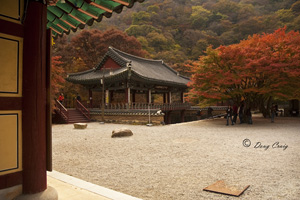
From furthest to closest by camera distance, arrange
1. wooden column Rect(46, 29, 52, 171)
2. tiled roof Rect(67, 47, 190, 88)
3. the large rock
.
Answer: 1. tiled roof Rect(67, 47, 190, 88)
2. the large rock
3. wooden column Rect(46, 29, 52, 171)

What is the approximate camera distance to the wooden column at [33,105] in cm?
305

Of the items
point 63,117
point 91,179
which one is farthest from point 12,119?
point 63,117

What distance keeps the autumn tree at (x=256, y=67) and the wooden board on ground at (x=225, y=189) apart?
10.5 meters

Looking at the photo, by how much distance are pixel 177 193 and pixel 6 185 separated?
2.62m

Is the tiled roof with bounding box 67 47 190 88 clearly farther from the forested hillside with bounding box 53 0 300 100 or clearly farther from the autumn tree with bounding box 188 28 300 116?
the forested hillside with bounding box 53 0 300 100

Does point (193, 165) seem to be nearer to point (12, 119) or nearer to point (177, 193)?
point (177, 193)

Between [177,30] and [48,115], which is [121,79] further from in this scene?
[177,30]

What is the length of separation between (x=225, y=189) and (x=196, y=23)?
6728cm

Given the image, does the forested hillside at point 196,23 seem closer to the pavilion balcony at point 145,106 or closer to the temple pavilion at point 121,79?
the pavilion balcony at point 145,106

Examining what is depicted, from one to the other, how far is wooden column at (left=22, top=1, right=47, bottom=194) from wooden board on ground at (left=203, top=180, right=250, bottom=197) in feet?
9.10

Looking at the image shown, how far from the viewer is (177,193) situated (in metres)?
3.81

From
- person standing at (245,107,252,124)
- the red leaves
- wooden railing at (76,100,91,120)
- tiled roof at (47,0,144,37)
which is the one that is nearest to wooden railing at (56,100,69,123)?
wooden railing at (76,100,91,120)

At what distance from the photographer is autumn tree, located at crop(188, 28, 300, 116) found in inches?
522

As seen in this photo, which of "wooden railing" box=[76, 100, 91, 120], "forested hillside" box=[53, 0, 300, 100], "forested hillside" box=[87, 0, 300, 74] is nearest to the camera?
"wooden railing" box=[76, 100, 91, 120]
